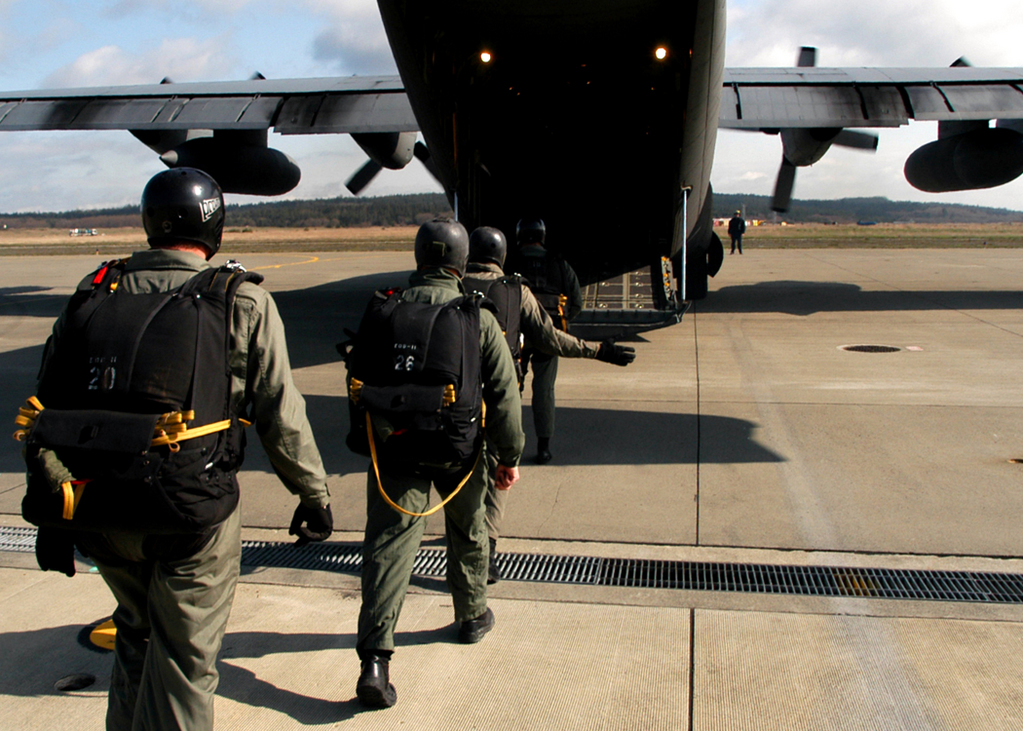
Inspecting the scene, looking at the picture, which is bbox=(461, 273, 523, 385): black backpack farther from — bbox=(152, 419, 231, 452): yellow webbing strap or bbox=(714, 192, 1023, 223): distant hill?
bbox=(714, 192, 1023, 223): distant hill

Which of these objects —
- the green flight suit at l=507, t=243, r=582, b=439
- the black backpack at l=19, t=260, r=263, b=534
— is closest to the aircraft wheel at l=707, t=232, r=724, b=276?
the green flight suit at l=507, t=243, r=582, b=439

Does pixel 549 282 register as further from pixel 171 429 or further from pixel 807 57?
pixel 807 57

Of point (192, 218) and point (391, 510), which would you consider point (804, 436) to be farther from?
point (192, 218)

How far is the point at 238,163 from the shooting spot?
14195 millimetres

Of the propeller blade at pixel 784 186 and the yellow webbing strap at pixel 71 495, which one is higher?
the propeller blade at pixel 784 186

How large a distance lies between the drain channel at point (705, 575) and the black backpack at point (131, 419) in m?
2.15

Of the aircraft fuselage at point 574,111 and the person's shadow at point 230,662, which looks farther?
the aircraft fuselage at point 574,111

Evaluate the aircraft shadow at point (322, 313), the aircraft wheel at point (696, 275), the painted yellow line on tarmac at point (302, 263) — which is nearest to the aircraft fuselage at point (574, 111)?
the aircraft wheel at point (696, 275)

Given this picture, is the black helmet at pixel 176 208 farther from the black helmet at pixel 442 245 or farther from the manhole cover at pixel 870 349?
the manhole cover at pixel 870 349

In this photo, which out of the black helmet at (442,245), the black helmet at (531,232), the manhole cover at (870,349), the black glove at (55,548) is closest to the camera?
the black glove at (55,548)

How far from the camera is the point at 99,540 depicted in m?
2.40

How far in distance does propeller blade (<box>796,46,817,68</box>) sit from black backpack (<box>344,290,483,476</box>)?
655 inches

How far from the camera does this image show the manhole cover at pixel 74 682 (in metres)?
3.22

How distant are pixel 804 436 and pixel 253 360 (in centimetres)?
499
